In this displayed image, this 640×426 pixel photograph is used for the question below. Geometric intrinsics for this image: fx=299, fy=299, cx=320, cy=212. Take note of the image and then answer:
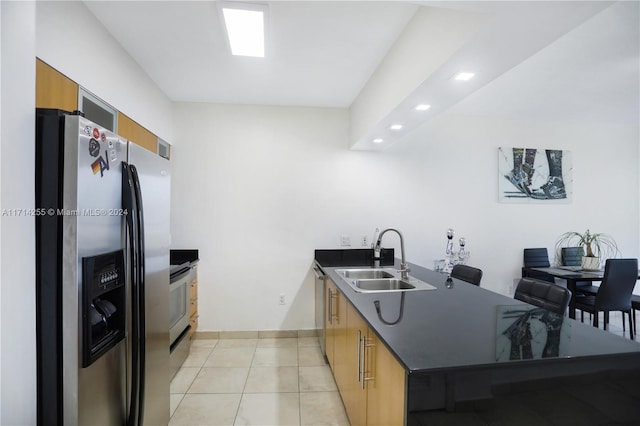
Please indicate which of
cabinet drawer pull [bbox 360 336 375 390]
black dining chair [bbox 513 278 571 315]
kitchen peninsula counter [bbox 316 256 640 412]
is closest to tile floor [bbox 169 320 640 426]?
cabinet drawer pull [bbox 360 336 375 390]

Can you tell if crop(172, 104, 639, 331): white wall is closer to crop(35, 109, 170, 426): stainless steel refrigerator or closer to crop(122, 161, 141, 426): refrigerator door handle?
crop(35, 109, 170, 426): stainless steel refrigerator

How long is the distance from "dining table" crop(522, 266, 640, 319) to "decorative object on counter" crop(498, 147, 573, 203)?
0.91 m

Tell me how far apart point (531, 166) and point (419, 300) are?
3.36 meters

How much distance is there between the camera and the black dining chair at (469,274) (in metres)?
2.56

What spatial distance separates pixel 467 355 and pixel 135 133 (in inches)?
112

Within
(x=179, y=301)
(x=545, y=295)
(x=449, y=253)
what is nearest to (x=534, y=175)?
(x=449, y=253)

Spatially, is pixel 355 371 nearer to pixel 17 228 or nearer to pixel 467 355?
pixel 467 355

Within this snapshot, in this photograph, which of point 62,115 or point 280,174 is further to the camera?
point 280,174

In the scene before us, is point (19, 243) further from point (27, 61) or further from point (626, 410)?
point (626, 410)

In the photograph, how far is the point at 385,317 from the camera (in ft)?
4.97

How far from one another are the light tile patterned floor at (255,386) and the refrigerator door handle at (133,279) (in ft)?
3.03

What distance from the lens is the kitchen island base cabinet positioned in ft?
3.88

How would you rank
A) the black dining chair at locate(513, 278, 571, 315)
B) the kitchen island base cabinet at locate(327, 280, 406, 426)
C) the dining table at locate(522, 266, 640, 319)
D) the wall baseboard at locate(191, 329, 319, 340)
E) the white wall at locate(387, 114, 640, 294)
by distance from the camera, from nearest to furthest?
the kitchen island base cabinet at locate(327, 280, 406, 426) → the black dining chair at locate(513, 278, 571, 315) → the dining table at locate(522, 266, 640, 319) → the wall baseboard at locate(191, 329, 319, 340) → the white wall at locate(387, 114, 640, 294)

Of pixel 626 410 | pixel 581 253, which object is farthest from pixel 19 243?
pixel 581 253
